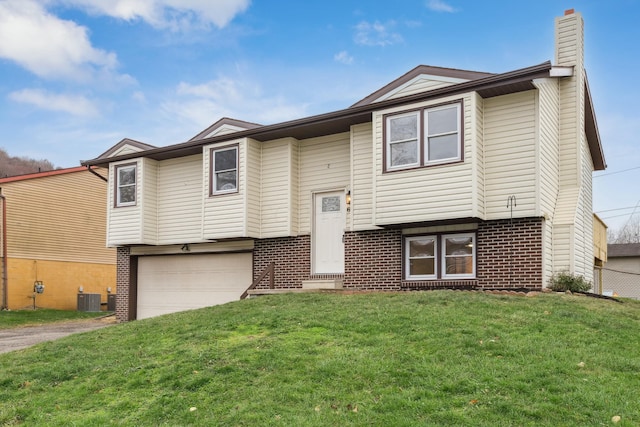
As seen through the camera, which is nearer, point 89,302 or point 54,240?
point 54,240

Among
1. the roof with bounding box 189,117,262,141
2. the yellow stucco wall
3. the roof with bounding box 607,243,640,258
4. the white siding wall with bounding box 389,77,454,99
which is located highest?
the white siding wall with bounding box 389,77,454,99

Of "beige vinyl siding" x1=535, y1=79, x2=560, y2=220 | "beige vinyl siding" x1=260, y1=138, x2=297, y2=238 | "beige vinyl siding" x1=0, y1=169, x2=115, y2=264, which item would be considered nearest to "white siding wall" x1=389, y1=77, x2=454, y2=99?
"beige vinyl siding" x1=535, y1=79, x2=560, y2=220

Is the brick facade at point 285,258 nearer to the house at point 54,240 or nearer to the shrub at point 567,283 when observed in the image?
the shrub at point 567,283

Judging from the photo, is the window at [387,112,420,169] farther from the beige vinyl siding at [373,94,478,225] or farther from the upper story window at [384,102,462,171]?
the beige vinyl siding at [373,94,478,225]

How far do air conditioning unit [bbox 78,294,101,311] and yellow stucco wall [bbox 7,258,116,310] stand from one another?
0.46m

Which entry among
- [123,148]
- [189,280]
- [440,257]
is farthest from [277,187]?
[123,148]

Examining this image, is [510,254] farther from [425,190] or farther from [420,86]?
[420,86]

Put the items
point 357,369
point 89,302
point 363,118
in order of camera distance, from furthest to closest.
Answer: point 89,302, point 363,118, point 357,369

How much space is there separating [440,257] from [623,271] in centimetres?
1763

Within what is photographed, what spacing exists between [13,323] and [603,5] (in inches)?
783

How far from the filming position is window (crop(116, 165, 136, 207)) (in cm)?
1786

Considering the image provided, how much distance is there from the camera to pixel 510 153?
12.2 m

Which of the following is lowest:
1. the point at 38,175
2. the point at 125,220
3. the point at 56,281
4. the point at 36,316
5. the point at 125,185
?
the point at 36,316

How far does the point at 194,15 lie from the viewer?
18.8m
